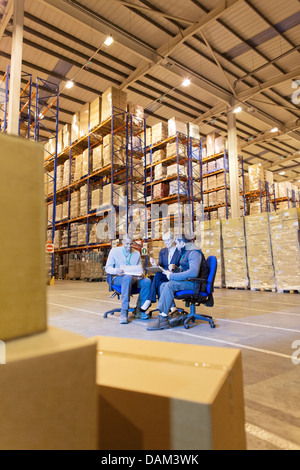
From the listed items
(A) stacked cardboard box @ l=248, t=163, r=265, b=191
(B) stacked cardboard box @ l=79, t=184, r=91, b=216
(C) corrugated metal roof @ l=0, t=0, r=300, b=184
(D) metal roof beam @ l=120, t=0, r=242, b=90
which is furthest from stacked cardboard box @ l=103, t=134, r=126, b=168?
(A) stacked cardboard box @ l=248, t=163, r=265, b=191

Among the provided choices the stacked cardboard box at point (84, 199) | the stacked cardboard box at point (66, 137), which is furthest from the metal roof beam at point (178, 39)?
the stacked cardboard box at point (84, 199)

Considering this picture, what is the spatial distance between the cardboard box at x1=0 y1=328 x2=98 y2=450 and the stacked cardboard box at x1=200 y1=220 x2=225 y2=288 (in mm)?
8296

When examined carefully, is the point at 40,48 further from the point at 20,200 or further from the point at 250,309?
the point at 20,200

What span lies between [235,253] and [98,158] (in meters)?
6.30

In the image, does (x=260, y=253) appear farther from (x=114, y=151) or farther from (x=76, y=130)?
(x=76, y=130)

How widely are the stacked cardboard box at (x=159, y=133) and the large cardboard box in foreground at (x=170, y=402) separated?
11805mm

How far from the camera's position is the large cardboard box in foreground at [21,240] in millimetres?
735

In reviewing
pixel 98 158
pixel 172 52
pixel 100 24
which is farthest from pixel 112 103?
pixel 172 52

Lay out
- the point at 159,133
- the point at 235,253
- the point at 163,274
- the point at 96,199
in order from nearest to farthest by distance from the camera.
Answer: the point at 163,274
the point at 235,253
the point at 96,199
the point at 159,133

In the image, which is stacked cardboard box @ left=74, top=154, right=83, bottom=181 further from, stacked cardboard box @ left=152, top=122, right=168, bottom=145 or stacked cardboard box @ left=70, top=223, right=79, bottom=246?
stacked cardboard box @ left=152, top=122, right=168, bottom=145

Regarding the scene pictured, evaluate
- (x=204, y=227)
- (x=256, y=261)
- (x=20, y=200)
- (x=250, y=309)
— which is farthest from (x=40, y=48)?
(x=20, y=200)

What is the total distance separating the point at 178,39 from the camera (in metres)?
9.57

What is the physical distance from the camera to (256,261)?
7.81 m

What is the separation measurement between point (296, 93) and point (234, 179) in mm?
5360
